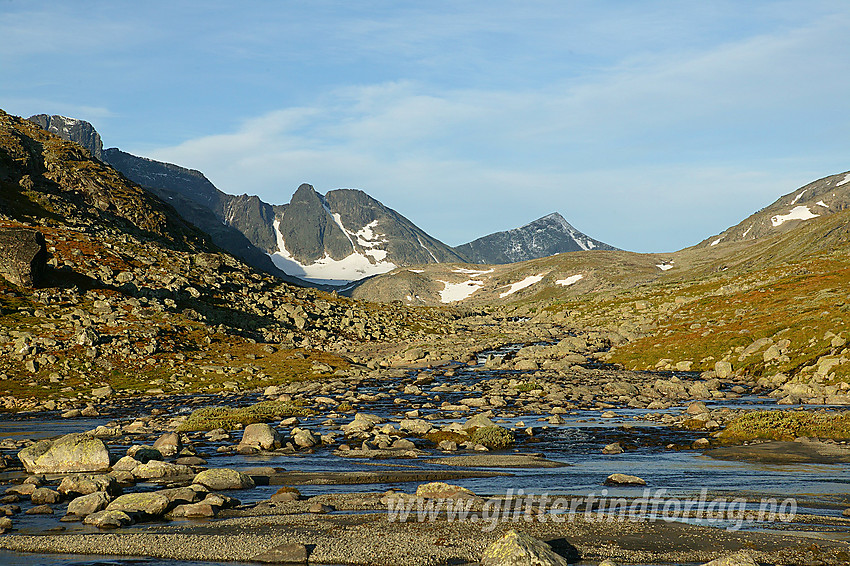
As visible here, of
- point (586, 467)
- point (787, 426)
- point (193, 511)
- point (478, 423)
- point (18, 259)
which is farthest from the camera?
point (18, 259)

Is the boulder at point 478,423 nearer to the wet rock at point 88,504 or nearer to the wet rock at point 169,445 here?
the wet rock at point 169,445

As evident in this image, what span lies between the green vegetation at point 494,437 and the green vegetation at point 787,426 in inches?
462

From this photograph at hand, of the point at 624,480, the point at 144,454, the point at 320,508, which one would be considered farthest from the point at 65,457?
the point at 624,480

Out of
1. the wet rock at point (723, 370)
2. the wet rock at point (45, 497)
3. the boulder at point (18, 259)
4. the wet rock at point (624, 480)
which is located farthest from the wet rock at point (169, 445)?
the wet rock at point (723, 370)

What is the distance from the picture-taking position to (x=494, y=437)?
36.6 metres

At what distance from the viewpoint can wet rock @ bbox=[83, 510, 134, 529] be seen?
20734 millimetres

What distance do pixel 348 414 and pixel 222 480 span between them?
22.5 m

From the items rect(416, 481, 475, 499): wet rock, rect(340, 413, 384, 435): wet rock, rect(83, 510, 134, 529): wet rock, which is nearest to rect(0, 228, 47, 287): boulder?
rect(340, 413, 384, 435): wet rock

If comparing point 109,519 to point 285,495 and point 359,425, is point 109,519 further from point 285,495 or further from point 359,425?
point 359,425

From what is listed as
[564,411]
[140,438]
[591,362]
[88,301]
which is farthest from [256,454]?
[591,362]

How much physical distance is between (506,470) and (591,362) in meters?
54.4

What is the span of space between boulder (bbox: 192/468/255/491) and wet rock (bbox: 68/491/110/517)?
4.00 metres

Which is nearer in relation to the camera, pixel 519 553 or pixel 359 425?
pixel 519 553

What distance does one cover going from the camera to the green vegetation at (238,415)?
137 ft
